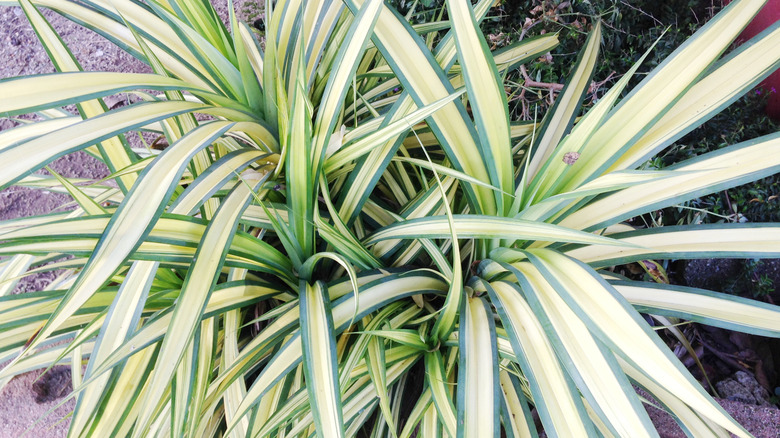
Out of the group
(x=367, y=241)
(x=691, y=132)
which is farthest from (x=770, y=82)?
→ (x=367, y=241)

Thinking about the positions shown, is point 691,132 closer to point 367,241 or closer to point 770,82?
point 770,82

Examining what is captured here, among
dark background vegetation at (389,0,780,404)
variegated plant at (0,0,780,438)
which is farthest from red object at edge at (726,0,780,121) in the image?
variegated plant at (0,0,780,438)

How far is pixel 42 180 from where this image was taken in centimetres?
101

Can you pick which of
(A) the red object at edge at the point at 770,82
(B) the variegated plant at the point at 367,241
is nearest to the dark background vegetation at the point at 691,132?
(A) the red object at edge at the point at 770,82

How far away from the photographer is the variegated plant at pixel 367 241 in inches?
20.8

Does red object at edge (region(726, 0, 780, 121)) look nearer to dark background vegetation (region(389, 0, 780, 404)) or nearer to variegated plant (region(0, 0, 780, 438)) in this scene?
dark background vegetation (region(389, 0, 780, 404))

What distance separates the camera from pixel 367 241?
821mm

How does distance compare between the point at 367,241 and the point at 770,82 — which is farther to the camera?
the point at 770,82

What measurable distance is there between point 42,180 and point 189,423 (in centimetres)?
70

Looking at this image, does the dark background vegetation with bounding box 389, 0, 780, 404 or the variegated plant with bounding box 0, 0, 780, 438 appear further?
the dark background vegetation with bounding box 389, 0, 780, 404

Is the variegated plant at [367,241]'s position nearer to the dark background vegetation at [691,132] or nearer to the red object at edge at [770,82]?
the dark background vegetation at [691,132]

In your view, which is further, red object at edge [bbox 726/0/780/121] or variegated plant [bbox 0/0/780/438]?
red object at edge [bbox 726/0/780/121]

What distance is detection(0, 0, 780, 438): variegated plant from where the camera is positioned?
53 cm

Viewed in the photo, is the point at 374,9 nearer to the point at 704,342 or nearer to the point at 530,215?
the point at 530,215
